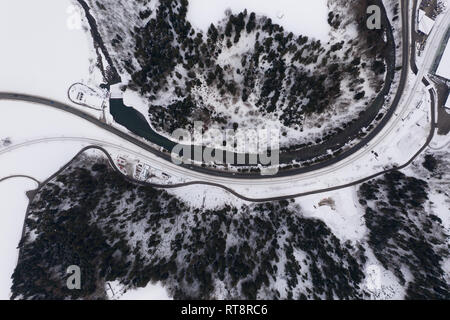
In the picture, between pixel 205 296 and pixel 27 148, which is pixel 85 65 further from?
pixel 205 296

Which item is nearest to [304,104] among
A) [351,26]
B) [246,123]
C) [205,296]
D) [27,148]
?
[246,123]

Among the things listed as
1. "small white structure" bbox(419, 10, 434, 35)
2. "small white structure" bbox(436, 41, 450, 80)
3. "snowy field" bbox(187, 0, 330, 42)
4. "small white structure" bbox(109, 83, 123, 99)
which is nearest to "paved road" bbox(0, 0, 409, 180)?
"small white structure" bbox(109, 83, 123, 99)

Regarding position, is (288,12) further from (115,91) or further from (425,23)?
(115,91)

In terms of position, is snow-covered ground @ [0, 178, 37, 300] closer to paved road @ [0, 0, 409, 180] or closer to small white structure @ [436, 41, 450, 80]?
paved road @ [0, 0, 409, 180]

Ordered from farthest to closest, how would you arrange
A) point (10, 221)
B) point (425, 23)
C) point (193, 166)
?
point (193, 166) < point (10, 221) < point (425, 23)

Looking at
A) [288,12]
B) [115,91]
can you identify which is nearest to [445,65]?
[288,12]

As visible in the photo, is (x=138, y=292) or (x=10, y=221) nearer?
(x=138, y=292)
